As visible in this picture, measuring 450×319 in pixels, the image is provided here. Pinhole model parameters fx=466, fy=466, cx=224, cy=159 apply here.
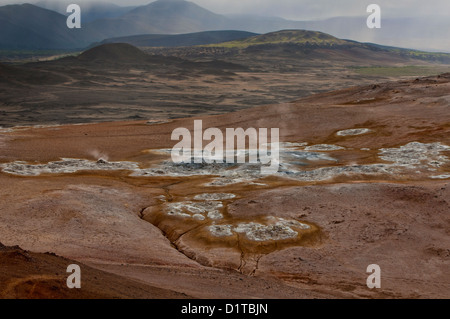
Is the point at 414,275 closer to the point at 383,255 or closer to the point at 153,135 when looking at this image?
the point at 383,255

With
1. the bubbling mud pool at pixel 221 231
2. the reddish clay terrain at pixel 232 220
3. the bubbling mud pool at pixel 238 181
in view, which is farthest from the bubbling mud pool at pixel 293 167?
the bubbling mud pool at pixel 221 231

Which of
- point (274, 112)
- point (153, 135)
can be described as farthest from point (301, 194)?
point (274, 112)

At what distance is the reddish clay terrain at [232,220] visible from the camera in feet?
50.8

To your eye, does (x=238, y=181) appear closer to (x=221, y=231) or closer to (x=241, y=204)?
(x=241, y=204)

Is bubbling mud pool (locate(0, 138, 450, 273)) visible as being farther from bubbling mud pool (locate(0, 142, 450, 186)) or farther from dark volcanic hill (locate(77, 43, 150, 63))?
dark volcanic hill (locate(77, 43, 150, 63))

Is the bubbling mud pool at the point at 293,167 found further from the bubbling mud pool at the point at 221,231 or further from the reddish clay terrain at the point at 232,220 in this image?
the bubbling mud pool at the point at 221,231

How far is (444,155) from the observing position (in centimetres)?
3291

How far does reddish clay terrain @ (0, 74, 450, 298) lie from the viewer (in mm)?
15469

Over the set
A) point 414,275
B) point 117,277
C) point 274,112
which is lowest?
point 414,275

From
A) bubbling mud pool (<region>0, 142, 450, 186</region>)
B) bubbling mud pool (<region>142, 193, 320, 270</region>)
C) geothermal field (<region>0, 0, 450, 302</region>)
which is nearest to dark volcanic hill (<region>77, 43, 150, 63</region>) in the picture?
geothermal field (<region>0, 0, 450, 302</region>)

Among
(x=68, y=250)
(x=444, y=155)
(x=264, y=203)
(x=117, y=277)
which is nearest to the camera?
(x=117, y=277)

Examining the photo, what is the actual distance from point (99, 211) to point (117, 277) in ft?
32.5

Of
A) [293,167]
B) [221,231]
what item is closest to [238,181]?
[293,167]
